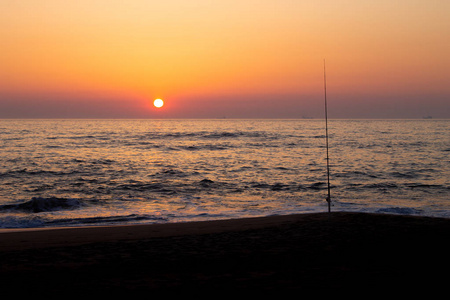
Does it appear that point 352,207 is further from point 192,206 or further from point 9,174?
point 9,174

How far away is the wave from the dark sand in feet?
18.2

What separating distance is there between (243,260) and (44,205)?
10.9 meters

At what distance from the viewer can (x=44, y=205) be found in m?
14.0

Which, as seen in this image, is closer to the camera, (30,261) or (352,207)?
(30,261)

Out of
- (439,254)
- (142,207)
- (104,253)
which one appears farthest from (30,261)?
(142,207)

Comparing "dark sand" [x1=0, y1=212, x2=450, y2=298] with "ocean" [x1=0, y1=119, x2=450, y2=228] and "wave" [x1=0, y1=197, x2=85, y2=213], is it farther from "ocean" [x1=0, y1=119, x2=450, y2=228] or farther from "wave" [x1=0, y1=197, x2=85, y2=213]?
"wave" [x1=0, y1=197, x2=85, y2=213]

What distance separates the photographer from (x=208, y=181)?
809 inches

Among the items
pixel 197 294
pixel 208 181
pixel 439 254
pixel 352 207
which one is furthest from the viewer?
pixel 208 181

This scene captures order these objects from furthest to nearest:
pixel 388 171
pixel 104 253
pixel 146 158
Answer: pixel 146 158 < pixel 388 171 < pixel 104 253

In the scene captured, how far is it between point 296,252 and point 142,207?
9.10m

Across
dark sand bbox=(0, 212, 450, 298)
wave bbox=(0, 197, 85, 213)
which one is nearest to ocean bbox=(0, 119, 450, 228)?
wave bbox=(0, 197, 85, 213)

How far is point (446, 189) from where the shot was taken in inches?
699

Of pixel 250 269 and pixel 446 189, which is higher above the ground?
pixel 250 269

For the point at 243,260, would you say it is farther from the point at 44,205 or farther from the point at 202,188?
the point at 202,188
